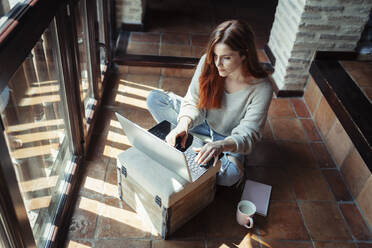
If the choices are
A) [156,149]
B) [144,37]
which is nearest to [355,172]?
[156,149]

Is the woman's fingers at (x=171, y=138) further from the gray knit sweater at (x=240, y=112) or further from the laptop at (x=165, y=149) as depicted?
the gray knit sweater at (x=240, y=112)

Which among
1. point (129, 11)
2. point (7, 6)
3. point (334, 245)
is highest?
point (7, 6)

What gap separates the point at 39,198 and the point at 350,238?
1.58 metres

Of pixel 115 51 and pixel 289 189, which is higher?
pixel 115 51

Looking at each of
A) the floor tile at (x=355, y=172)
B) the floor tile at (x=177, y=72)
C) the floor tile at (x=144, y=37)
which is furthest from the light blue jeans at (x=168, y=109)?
the floor tile at (x=144, y=37)

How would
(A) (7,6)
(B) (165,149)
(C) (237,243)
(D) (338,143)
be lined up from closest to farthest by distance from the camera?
(A) (7,6)
(B) (165,149)
(C) (237,243)
(D) (338,143)

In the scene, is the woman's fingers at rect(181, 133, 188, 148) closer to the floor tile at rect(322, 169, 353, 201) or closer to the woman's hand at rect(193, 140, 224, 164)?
the woman's hand at rect(193, 140, 224, 164)

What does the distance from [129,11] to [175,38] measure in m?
0.50

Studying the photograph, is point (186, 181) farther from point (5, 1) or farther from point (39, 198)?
point (5, 1)

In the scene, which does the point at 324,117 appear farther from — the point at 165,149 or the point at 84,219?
the point at 84,219

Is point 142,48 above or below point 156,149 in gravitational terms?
below

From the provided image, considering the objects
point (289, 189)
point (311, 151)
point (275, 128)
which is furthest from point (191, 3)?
point (289, 189)

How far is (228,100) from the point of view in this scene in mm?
1824

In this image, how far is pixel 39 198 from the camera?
162 centimetres
